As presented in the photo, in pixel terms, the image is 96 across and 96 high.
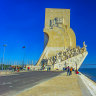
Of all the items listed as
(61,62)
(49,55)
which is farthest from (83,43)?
(49,55)

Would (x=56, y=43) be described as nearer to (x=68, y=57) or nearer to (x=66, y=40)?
(x=66, y=40)

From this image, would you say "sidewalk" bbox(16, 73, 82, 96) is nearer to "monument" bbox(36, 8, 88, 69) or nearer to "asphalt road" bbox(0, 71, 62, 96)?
"asphalt road" bbox(0, 71, 62, 96)

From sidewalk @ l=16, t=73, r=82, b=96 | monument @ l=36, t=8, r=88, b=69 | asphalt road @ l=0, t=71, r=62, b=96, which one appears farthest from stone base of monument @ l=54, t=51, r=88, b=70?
sidewalk @ l=16, t=73, r=82, b=96

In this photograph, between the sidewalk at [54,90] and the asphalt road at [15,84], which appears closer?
the sidewalk at [54,90]

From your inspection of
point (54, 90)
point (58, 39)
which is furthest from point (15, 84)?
point (58, 39)

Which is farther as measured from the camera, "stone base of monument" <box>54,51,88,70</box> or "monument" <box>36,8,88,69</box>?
Answer: "monument" <box>36,8,88,69</box>

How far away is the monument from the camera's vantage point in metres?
29.2

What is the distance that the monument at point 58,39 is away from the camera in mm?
29234

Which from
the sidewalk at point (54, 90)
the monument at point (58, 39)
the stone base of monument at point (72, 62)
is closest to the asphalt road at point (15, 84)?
the sidewalk at point (54, 90)

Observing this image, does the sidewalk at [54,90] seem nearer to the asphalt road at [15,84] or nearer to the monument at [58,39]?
the asphalt road at [15,84]

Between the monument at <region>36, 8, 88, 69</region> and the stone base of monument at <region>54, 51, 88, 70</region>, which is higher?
the monument at <region>36, 8, 88, 69</region>

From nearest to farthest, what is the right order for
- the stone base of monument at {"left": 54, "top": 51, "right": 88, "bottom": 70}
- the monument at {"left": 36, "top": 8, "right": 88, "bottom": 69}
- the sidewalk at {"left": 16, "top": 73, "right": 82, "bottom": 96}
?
the sidewalk at {"left": 16, "top": 73, "right": 82, "bottom": 96}, the stone base of monument at {"left": 54, "top": 51, "right": 88, "bottom": 70}, the monument at {"left": 36, "top": 8, "right": 88, "bottom": 69}

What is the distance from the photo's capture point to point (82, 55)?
27.4 meters

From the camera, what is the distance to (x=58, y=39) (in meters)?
35.0
